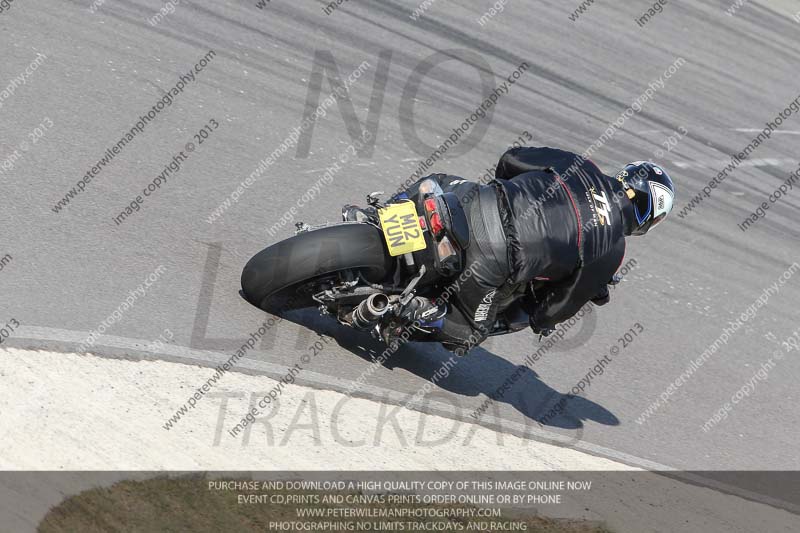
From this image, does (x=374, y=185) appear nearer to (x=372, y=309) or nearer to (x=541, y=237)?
(x=372, y=309)

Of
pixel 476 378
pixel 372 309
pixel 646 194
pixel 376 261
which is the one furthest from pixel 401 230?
pixel 476 378

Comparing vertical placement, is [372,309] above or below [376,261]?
below

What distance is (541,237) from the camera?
6.17m

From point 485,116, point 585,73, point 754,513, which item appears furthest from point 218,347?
point 585,73

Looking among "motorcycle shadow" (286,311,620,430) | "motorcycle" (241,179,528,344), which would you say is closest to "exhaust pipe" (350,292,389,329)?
"motorcycle" (241,179,528,344)

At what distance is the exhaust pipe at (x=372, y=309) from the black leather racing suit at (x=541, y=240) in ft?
1.67

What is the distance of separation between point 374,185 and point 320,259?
121 inches

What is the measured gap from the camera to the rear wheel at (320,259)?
616cm

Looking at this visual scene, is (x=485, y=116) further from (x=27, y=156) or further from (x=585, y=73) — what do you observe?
(x=27, y=156)

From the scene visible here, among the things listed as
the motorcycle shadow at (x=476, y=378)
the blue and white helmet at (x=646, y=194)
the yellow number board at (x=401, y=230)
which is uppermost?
the blue and white helmet at (x=646, y=194)

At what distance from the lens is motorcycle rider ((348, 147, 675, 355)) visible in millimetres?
6207

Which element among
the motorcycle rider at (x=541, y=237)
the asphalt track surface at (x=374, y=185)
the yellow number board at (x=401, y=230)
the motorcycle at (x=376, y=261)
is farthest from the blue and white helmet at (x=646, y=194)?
the asphalt track surface at (x=374, y=185)

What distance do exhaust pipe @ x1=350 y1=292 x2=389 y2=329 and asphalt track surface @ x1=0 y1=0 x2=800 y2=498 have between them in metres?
0.54

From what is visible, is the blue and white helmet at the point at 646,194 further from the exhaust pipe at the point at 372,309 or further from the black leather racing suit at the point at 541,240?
the exhaust pipe at the point at 372,309
